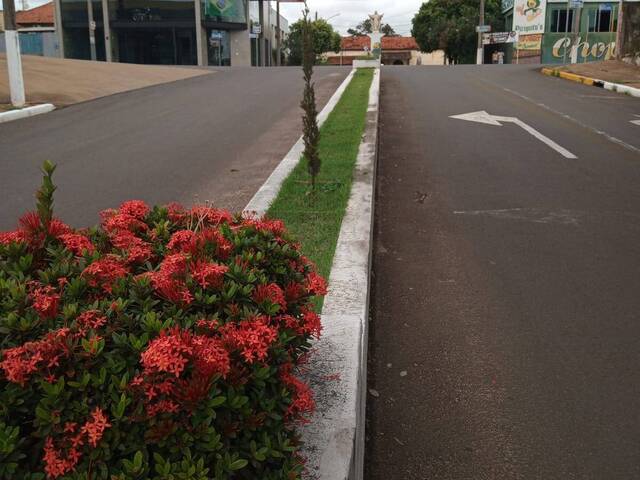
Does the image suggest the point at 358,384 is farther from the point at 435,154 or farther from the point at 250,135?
the point at 250,135

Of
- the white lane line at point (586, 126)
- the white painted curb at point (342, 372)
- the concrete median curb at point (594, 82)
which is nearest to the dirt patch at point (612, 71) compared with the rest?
the concrete median curb at point (594, 82)

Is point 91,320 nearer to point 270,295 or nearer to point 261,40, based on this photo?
point 270,295

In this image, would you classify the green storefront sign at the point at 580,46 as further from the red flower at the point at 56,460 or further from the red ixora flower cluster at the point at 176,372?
the red flower at the point at 56,460

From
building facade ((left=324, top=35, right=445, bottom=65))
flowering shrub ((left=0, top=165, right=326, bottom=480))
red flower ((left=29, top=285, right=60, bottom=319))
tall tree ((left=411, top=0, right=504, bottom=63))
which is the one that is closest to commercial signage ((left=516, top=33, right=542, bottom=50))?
tall tree ((left=411, top=0, right=504, bottom=63))

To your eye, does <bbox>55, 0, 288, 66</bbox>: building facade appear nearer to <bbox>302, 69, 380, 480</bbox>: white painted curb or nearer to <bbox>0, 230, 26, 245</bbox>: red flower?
<bbox>302, 69, 380, 480</bbox>: white painted curb

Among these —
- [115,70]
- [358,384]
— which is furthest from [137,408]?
[115,70]

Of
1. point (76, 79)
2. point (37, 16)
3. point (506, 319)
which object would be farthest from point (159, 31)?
point (506, 319)

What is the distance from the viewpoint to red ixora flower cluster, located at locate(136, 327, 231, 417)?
1835 millimetres

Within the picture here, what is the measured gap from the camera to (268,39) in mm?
62969

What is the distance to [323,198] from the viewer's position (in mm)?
6844

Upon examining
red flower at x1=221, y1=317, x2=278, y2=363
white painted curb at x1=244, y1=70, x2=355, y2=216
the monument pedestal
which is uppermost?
the monument pedestal

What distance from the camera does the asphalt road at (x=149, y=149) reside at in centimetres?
753

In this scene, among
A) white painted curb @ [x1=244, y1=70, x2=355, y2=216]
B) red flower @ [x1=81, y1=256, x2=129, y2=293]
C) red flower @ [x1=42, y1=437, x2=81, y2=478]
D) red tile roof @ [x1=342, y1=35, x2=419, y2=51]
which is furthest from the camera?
red tile roof @ [x1=342, y1=35, x2=419, y2=51]

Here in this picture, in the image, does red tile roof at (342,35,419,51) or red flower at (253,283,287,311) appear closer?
red flower at (253,283,287,311)
